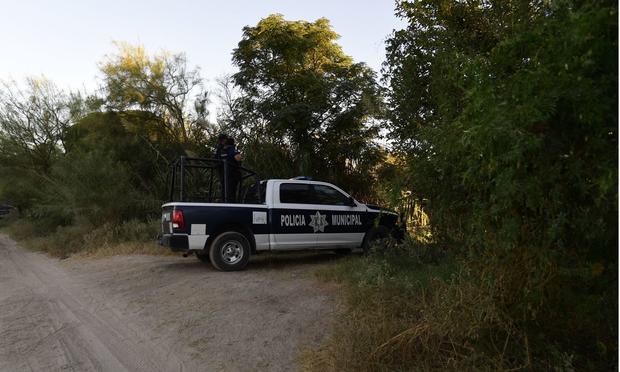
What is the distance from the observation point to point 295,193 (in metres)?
10.1

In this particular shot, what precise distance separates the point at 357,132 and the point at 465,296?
1147 cm

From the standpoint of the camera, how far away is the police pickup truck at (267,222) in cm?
897

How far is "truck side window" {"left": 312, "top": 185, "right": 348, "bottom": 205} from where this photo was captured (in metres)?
10.3

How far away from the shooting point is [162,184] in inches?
730

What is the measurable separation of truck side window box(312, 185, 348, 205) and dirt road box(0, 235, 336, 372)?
1322mm

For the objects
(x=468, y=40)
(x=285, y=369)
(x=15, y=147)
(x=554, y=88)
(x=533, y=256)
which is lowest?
(x=285, y=369)

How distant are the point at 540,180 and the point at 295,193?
7.43m

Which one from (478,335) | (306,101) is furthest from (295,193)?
(478,335)

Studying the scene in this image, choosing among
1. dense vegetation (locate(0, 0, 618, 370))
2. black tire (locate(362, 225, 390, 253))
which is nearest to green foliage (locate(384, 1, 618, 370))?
dense vegetation (locate(0, 0, 618, 370))

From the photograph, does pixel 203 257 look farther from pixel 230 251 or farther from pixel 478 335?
pixel 478 335

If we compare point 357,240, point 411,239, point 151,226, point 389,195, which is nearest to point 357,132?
point 357,240

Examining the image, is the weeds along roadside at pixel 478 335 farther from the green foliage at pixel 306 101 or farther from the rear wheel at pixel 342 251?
the green foliage at pixel 306 101

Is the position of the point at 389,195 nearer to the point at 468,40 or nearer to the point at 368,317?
the point at 368,317

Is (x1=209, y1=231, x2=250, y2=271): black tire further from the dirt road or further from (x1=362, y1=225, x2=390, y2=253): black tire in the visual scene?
(x1=362, y1=225, x2=390, y2=253): black tire
